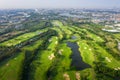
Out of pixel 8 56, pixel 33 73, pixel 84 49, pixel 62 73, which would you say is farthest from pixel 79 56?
pixel 8 56

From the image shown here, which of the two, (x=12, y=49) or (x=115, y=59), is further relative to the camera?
(x=12, y=49)

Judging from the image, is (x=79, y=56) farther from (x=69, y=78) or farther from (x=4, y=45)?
(x=4, y=45)

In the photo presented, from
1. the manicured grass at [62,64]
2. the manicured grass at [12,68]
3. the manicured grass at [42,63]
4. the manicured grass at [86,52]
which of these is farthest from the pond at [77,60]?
the manicured grass at [12,68]

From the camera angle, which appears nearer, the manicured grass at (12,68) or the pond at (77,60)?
the manicured grass at (12,68)

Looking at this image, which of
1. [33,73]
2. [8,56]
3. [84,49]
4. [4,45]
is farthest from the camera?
[4,45]

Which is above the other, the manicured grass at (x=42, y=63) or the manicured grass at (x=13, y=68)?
the manicured grass at (x=42, y=63)

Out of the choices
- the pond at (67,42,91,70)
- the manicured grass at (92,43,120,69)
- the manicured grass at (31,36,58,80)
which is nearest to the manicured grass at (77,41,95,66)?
the pond at (67,42,91,70)

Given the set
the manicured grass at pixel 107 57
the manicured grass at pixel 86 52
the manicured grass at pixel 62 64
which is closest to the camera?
the manicured grass at pixel 62 64

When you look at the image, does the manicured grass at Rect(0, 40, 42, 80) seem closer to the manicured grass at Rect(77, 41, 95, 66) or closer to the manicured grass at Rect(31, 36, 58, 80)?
the manicured grass at Rect(31, 36, 58, 80)

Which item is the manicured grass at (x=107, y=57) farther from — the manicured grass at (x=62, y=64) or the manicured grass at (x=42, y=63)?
the manicured grass at (x=42, y=63)

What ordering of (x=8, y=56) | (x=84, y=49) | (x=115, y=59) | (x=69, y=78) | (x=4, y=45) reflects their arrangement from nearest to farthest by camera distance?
(x=69, y=78)
(x=115, y=59)
(x=8, y=56)
(x=84, y=49)
(x=4, y=45)

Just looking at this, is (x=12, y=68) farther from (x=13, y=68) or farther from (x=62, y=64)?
(x=62, y=64)
